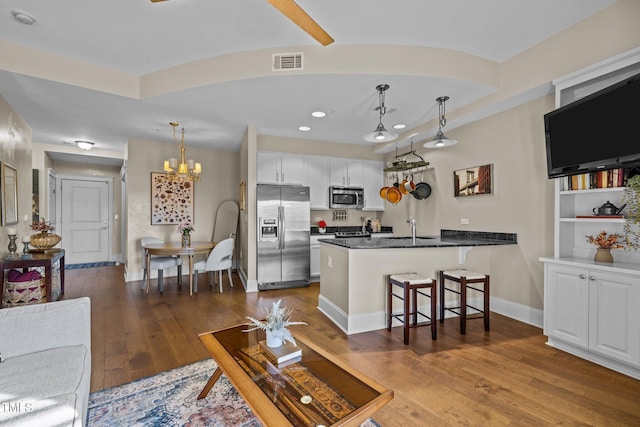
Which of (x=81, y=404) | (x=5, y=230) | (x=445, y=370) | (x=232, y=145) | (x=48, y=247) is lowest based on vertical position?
(x=445, y=370)

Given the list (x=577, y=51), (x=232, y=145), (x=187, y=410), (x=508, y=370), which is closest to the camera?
(x=187, y=410)

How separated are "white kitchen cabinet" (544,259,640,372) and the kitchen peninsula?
2.93 ft

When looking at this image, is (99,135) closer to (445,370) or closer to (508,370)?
(445,370)

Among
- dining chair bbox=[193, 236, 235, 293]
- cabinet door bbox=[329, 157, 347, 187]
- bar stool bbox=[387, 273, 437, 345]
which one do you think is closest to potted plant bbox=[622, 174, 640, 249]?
bar stool bbox=[387, 273, 437, 345]

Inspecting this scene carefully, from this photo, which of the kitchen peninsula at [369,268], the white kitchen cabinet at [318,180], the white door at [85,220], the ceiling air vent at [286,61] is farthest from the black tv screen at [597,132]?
the white door at [85,220]

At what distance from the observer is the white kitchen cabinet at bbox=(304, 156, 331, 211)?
546 centimetres

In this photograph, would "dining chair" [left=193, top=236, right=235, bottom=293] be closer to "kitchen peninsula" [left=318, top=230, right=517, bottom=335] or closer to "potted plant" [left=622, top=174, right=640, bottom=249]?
"kitchen peninsula" [left=318, top=230, right=517, bottom=335]

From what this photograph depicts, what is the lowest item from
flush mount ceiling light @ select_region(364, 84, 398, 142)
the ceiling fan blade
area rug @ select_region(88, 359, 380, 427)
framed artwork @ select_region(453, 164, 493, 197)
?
area rug @ select_region(88, 359, 380, 427)

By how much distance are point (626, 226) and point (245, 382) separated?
10.1 ft

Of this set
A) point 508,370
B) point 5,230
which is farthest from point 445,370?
point 5,230

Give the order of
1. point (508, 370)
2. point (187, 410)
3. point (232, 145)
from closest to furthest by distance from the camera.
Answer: point (187, 410)
point (508, 370)
point (232, 145)

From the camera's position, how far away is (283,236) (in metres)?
4.95

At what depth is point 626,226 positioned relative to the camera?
239 centimetres

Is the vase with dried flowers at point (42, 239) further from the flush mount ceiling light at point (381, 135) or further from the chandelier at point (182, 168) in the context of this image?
the flush mount ceiling light at point (381, 135)
